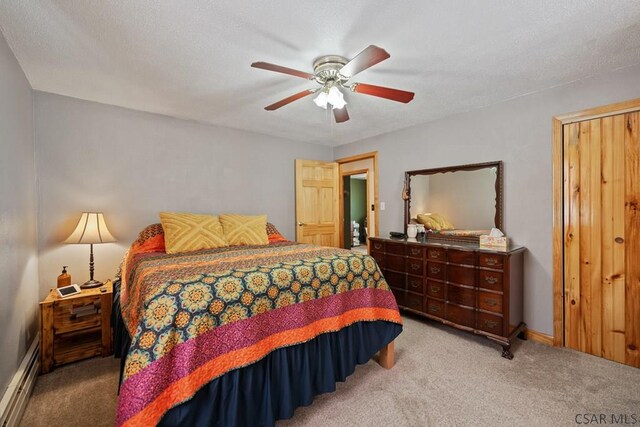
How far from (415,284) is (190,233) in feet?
7.90

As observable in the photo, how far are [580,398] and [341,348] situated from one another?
1570 mm

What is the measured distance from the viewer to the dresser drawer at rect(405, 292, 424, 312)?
116 inches

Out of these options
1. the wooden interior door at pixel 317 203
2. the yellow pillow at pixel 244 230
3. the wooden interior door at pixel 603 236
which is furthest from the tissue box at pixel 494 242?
the wooden interior door at pixel 317 203

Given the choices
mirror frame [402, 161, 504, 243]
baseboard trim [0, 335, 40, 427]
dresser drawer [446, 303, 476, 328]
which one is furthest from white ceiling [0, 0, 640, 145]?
baseboard trim [0, 335, 40, 427]

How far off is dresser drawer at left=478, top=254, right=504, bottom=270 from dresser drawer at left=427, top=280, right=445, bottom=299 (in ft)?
1.46

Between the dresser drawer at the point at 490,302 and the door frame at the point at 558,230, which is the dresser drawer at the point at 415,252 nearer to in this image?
the dresser drawer at the point at 490,302

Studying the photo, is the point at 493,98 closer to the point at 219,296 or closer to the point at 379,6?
the point at 379,6

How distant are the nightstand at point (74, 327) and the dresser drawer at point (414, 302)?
2.85m

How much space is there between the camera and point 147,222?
10.1 feet

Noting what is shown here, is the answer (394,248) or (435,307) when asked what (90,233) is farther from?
(435,307)

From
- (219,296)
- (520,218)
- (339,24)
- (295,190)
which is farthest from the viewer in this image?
(295,190)

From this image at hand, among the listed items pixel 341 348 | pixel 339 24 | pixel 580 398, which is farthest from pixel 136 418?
pixel 580 398

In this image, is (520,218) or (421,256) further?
(421,256)

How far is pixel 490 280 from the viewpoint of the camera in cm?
243
